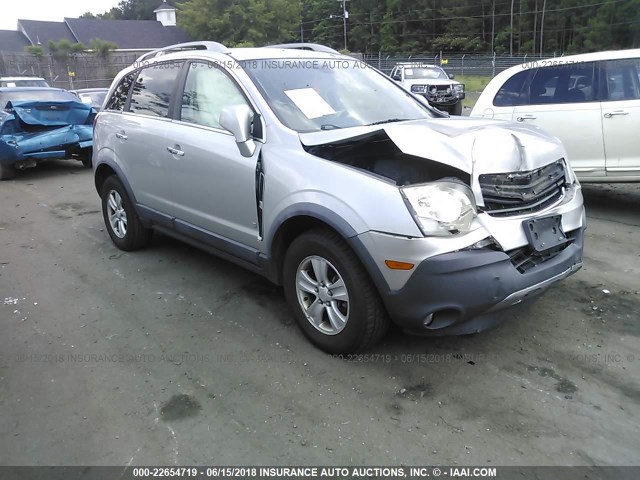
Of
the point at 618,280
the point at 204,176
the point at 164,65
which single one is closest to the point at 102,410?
the point at 204,176

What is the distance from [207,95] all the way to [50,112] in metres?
7.44

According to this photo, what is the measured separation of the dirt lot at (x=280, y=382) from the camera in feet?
8.71

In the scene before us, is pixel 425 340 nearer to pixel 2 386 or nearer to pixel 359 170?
pixel 359 170

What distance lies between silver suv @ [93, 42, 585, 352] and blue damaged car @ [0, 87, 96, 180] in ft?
19.8

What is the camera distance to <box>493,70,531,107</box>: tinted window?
22.1ft

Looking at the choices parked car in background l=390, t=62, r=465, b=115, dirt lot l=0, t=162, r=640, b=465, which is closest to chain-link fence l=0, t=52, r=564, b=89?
parked car in background l=390, t=62, r=465, b=115

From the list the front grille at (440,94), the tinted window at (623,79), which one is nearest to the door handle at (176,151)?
the tinted window at (623,79)

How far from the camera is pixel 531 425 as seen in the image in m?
2.75

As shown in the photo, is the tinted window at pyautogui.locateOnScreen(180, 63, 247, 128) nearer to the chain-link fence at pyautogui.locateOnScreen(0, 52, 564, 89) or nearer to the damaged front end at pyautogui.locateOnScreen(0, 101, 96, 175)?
the damaged front end at pyautogui.locateOnScreen(0, 101, 96, 175)

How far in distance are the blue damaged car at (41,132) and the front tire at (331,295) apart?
811cm

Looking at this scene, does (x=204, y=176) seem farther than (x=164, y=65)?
No

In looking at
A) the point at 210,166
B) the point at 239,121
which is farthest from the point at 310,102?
the point at 210,166

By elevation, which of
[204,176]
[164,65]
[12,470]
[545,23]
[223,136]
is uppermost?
[545,23]

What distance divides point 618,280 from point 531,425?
2271mm
